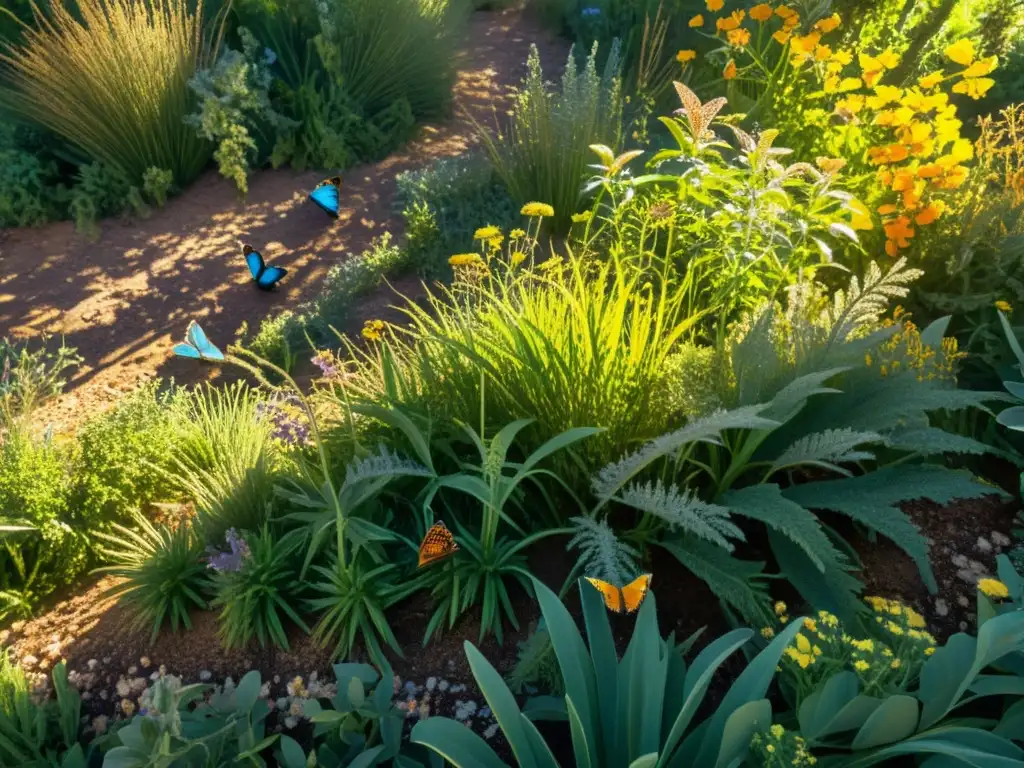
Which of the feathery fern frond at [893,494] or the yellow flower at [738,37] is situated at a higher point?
the yellow flower at [738,37]

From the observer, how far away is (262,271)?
3.90 meters

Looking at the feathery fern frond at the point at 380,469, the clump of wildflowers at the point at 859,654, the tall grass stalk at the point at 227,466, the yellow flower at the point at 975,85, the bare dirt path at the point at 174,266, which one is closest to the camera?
the clump of wildflowers at the point at 859,654

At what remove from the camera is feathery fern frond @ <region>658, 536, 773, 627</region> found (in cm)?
171

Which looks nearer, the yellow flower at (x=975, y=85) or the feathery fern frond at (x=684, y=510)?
the feathery fern frond at (x=684, y=510)

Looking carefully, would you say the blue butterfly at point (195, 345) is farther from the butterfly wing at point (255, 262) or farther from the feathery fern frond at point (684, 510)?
the butterfly wing at point (255, 262)

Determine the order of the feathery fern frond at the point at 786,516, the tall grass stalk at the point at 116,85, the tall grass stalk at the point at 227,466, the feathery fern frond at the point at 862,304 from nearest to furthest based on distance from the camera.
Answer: the feathery fern frond at the point at 786,516
the feathery fern frond at the point at 862,304
the tall grass stalk at the point at 227,466
the tall grass stalk at the point at 116,85

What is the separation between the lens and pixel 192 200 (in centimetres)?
481

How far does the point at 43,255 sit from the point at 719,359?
4.02 metres

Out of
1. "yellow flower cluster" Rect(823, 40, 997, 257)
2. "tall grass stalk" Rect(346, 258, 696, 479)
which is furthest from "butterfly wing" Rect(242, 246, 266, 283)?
"yellow flower cluster" Rect(823, 40, 997, 257)

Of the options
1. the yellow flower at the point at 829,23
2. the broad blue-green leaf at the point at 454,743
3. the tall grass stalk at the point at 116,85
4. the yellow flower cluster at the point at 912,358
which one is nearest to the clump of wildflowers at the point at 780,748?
the broad blue-green leaf at the point at 454,743

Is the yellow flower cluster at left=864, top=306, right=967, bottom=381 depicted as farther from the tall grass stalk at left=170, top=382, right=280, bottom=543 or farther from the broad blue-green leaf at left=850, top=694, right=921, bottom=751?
the tall grass stalk at left=170, top=382, right=280, bottom=543

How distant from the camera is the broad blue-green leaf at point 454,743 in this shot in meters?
1.39

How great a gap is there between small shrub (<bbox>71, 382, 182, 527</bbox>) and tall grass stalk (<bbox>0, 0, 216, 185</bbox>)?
A: 8.77 feet

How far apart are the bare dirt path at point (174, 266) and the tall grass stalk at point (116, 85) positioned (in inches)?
13.2
